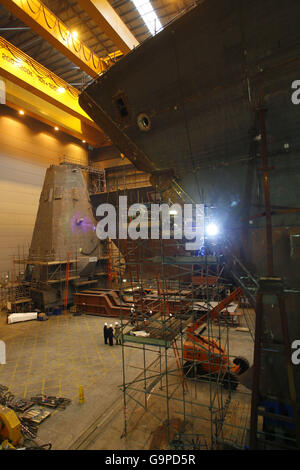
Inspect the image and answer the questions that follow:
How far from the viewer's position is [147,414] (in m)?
6.71

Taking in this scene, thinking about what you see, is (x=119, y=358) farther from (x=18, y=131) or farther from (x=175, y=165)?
(x=18, y=131)

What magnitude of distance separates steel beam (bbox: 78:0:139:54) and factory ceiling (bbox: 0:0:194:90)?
0.28 meters

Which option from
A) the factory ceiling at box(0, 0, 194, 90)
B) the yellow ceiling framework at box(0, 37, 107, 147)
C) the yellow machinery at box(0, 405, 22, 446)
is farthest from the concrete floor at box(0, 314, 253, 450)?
the yellow ceiling framework at box(0, 37, 107, 147)

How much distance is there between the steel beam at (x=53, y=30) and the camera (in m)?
12.3

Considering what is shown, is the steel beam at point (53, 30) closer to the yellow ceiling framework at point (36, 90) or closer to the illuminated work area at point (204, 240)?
the illuminated work area at point (204, 240)

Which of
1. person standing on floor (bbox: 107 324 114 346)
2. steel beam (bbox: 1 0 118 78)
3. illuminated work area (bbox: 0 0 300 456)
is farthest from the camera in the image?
steel beam (bbox: 1 0 118 78)

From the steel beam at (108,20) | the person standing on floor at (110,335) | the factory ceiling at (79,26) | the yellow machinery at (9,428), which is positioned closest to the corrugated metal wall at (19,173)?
the factory ceiling at (79,26)

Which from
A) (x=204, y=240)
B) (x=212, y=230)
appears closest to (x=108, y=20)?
(x=212, y=230)

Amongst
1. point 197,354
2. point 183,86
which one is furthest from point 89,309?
point 183,86

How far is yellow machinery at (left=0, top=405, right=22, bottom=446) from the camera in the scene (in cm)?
559

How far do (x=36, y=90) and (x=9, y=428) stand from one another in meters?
19.4

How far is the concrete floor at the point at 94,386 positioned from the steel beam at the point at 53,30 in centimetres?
1495

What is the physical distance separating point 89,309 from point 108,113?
13373mm

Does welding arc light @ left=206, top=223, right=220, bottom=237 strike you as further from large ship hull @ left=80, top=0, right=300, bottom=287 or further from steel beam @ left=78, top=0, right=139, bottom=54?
steel beam @ left=78, top=0, right=139, bottom=54
